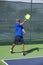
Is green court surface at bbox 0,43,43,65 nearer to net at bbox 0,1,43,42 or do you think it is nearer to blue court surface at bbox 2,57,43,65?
blue court surface at bbox 2,57,43,65

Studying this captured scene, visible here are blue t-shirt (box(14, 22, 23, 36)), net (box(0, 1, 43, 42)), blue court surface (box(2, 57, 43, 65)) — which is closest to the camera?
blue court surface (box(2, 57, 43, 65))

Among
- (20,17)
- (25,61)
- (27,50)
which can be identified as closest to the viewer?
(25,61)

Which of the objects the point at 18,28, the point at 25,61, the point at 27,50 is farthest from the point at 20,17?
the point at 25,61

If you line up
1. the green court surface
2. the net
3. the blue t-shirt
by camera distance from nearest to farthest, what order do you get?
the green court surface
the blue t-shirt
the net

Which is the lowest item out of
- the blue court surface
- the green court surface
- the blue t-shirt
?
the green court surface

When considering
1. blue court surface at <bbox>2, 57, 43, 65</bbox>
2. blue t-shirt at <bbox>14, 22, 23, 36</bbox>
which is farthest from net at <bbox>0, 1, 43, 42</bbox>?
blue court surface at <bbox>2, 57, 43, 65</bbox>

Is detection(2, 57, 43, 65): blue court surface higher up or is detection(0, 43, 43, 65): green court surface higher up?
detection(2, 57, 43, 65): blue court surface

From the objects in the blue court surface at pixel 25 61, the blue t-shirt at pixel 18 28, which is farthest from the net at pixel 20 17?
the blue court surface at pixel 25 61

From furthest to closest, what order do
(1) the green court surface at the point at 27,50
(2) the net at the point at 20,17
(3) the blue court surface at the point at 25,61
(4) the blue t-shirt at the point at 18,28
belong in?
(2) the net at the point at 20,17, (4) the blue t-shirt at the point at 18,28, (1) the green court surface at the point at 27,50, (3) the blue court surface at the point at 25,61

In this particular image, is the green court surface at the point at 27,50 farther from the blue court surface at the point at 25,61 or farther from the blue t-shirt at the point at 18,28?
the blue t-shirt at the point at 18,28

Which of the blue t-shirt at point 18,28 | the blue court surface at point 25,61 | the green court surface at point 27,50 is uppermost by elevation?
the blue t-shirt at point 18,28

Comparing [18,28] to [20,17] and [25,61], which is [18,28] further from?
[20,17]

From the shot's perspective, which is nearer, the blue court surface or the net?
the blue court surface

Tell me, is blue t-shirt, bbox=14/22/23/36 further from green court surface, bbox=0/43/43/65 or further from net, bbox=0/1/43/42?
net, bbox=0/1/43/42
